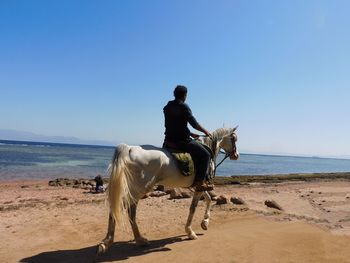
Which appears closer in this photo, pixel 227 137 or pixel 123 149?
pixel 123 149

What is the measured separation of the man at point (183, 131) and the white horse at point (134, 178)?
277mm

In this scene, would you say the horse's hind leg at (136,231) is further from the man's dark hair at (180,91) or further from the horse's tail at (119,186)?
the man's dark hair at (180,91)

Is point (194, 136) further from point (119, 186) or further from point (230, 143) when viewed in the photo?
point (119, 186)

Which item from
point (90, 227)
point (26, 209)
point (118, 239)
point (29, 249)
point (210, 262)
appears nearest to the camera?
point (210, 262)

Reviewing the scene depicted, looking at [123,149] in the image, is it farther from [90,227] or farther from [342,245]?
[342,245]

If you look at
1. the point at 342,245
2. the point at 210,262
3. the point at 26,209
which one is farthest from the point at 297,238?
the point at 26,209

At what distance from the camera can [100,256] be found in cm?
705

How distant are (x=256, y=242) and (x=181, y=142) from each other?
2.52m

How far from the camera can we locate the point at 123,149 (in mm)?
7191

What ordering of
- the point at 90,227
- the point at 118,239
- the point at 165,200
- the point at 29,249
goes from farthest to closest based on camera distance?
the point at 165,200 < the point at 90,227 < the point at 118,239 < the point at 29,249

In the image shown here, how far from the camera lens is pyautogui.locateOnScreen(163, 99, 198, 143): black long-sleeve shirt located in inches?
312

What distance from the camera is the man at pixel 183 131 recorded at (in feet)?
26.0

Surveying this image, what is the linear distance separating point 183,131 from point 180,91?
2.84 feet

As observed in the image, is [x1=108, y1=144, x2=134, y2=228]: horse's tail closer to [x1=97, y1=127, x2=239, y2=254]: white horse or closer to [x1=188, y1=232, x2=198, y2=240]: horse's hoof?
[x1=97, y1=127, x2=239, y2=254]: white horse
